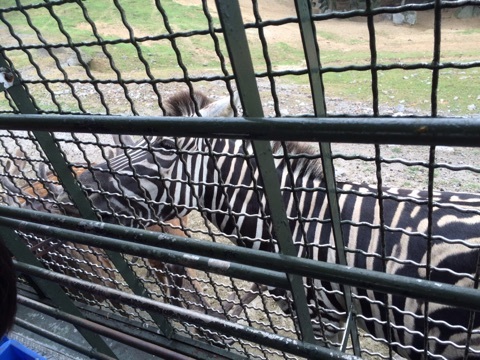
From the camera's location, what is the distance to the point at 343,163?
5434 millimetres

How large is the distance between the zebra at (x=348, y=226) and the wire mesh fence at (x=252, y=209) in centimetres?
1

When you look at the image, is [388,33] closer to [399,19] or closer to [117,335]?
[399,19]

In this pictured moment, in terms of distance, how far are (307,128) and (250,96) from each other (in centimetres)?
17

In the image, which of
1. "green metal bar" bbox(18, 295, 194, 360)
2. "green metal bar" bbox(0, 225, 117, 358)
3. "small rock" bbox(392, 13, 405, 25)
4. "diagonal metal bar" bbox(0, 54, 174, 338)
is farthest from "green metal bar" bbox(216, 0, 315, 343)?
"small rock" bbox(392, 13, 405, 25)

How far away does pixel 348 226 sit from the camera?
2.30 metres

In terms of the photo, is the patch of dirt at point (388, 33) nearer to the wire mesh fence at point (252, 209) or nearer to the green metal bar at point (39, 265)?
the wire mesh fence at point (252, 209)

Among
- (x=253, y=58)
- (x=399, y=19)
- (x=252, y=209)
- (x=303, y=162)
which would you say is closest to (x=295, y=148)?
(x=303, y=162)

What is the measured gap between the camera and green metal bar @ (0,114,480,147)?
660 mm

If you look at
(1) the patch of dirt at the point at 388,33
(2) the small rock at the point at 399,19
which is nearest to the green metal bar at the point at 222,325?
(1) the patch of dirt at the point at 388,33

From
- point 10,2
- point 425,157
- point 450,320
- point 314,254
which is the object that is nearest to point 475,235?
point 450,320

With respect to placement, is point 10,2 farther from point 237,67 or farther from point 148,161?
point 237,67

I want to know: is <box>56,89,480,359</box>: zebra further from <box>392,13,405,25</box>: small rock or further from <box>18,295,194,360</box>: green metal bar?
<box>392,13,405,25</box>: small rock

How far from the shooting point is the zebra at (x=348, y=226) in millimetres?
1646

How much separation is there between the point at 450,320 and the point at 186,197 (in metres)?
1.82
